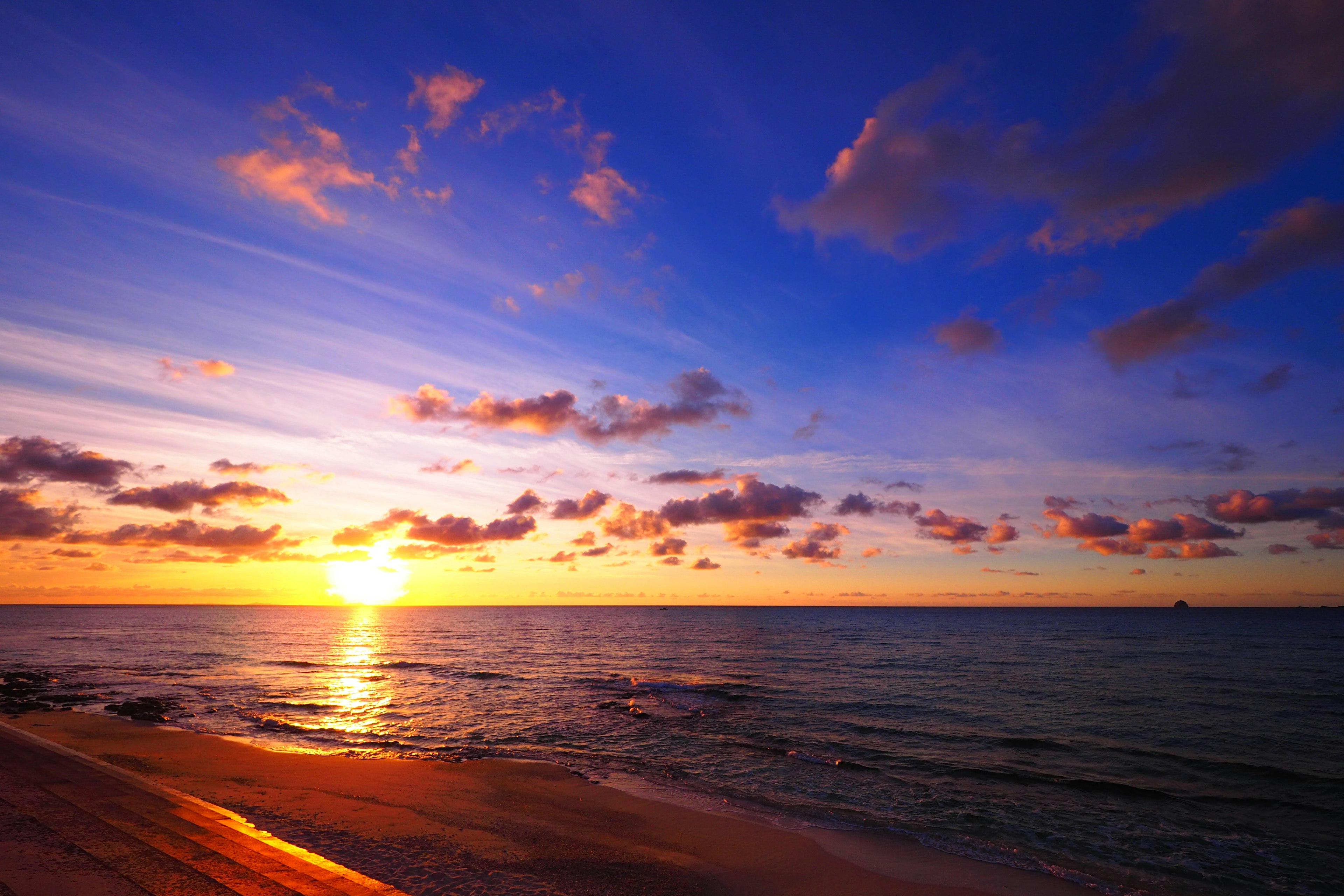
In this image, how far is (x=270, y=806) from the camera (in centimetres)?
1487

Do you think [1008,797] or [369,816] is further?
[1008,797]

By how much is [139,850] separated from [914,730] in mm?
27224

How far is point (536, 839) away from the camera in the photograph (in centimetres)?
1354

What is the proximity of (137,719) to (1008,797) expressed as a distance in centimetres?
3488

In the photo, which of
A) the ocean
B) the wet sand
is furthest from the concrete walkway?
the ocean

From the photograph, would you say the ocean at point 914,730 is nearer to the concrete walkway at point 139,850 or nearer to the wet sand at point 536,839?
the wet sand at point 536,839

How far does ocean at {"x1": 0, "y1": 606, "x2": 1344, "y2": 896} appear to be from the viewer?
51.3ft

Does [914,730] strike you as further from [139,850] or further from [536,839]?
[139,850]

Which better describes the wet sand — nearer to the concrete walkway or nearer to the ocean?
the concrete walkway

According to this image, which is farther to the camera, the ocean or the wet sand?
the ocean

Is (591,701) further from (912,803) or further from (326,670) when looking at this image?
(326,670)

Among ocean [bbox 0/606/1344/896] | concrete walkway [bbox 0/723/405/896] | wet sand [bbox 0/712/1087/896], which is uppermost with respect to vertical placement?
concrete walkway [bbox 0/723/405/896]

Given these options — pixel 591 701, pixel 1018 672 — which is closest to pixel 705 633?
pixel 1018 672

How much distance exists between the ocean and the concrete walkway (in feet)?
35.6
